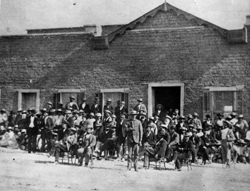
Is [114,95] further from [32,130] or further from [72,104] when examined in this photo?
[32,130]

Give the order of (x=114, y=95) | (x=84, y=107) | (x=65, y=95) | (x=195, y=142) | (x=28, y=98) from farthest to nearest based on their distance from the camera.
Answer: (x=28, y=98), (x=65, y=95), (x=114, y=95), (x=84, y=107), (x=195, y=142)

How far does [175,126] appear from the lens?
12977 mm

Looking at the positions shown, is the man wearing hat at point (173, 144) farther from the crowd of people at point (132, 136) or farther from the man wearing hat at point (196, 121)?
the man wearing hat at point (196, 121)

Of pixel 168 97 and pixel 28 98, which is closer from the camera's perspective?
pixel 168 97

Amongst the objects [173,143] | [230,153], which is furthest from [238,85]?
[173,143]

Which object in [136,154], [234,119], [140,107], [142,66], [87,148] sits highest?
[142,66]

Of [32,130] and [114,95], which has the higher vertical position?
[114,95]

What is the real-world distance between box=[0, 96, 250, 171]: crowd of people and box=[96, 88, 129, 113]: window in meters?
0.68

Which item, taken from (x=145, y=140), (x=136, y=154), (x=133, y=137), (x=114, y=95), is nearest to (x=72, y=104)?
(x=114, y=95)

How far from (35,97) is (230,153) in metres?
9.07

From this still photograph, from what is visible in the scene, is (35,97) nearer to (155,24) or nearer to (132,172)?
(155,24)

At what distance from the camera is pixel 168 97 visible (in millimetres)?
15930

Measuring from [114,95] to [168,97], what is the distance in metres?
2.31

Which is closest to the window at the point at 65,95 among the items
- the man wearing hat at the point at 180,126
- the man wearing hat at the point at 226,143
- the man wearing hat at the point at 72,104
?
the man wearing hat at the point at 72,104
